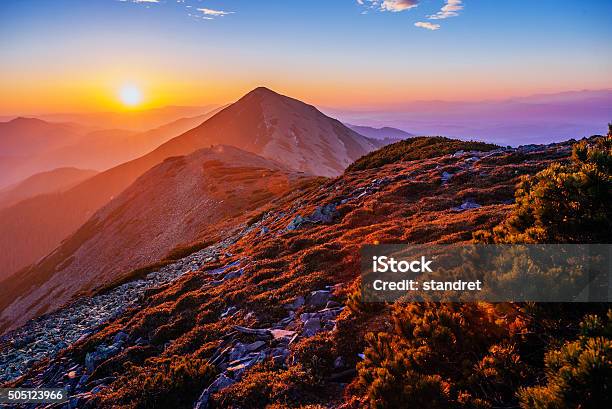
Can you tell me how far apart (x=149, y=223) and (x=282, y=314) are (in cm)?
6520

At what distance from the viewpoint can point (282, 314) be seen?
47.2ft

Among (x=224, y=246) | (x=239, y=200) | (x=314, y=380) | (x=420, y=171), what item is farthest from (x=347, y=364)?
(x=239, y=200)

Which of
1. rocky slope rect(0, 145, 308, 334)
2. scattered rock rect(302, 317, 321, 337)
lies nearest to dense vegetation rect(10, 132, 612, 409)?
scattered rock rect(302, 317, 321, 337)

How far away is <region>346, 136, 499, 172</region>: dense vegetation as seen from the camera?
34875 millimetres

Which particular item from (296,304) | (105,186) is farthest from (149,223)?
(105,186)

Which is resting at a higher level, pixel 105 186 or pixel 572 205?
pixel 572 205

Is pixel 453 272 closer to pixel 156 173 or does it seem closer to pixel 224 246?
pixel 224 246

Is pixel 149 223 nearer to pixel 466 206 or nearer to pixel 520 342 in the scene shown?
pixel 466 206

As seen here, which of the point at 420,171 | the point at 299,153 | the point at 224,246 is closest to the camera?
the point at 420,171

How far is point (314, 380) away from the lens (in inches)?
374

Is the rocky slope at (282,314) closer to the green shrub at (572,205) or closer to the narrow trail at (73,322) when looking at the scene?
the narrow trail at (73,322)

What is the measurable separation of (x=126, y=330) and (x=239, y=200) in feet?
145

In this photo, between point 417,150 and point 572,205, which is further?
point 417,150

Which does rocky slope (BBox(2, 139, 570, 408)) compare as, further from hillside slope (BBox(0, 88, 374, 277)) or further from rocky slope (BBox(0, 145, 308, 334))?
hillside slope (BBox(0, 88, 374, 277))
